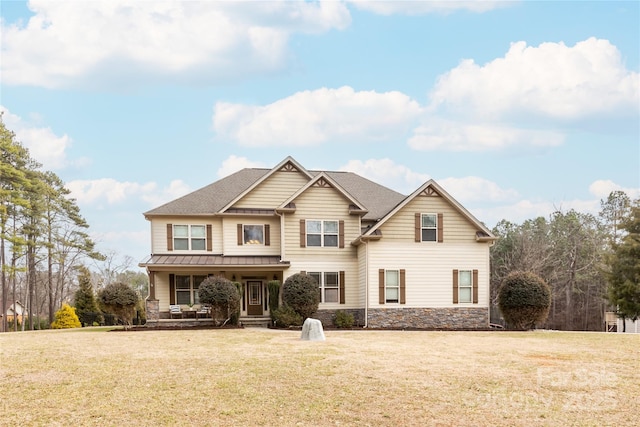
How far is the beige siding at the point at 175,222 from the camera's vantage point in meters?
27.2

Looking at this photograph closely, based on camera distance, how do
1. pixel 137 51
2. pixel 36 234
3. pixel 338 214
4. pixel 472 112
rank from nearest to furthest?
pixel 137 51 < pixel 472 112 < pixel 338 214 < pixel 36 234

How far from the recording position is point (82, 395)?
32.3ft

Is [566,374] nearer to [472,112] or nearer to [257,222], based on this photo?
[472,112]

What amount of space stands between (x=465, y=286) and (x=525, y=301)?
294 cm

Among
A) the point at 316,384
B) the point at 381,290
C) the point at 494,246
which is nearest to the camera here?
the point at 316,384

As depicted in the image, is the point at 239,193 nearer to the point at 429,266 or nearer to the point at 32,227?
the point at 429,266

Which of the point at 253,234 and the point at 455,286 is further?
the point at 253,234

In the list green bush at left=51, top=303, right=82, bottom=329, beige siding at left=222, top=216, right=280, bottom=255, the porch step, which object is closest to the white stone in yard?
the porch step

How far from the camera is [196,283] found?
27.5 metres

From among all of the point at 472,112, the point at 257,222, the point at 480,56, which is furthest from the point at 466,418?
the point at 257,222

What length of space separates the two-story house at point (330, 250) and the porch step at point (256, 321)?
0.91 feet

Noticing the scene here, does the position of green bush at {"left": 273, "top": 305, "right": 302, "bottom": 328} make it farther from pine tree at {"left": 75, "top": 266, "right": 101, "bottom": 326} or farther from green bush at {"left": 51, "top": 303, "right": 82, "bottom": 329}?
pine tree at {"left": 75, "top": 266, "right": 101, "bottom": 326}

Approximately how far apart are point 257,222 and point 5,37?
547 inches

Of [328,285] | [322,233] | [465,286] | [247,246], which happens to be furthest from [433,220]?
[247,246]
